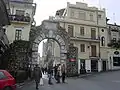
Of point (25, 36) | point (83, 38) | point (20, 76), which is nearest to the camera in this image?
point (20, 76)

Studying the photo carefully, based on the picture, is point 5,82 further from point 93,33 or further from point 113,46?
point 113,46

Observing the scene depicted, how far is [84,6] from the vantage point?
41906mm

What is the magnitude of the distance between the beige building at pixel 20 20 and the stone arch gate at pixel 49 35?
5394 mm

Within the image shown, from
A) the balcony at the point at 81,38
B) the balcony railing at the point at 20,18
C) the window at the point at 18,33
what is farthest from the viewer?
the balcony at the point at 81,38

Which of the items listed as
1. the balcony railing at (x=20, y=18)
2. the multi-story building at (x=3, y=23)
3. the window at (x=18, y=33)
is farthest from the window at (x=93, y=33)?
the multi-story building at (x=3, y=23)

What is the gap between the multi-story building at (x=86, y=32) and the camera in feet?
129

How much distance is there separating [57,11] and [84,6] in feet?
26.5

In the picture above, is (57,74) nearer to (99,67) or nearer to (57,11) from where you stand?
(99,67)

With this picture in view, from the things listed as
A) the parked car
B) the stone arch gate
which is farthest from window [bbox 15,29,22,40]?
the parked car

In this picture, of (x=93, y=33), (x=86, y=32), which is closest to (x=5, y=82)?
(x=86, y=32)

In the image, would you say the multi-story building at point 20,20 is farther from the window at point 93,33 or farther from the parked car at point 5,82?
the parked car at point 5,82

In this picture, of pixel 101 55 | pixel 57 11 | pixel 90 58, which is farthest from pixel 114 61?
pixel 57 11

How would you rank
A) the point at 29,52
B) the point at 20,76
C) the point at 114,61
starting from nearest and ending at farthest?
the point at 20,76 < the point at 29,52 < the point at 114,61

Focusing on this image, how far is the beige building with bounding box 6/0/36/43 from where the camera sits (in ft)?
105
